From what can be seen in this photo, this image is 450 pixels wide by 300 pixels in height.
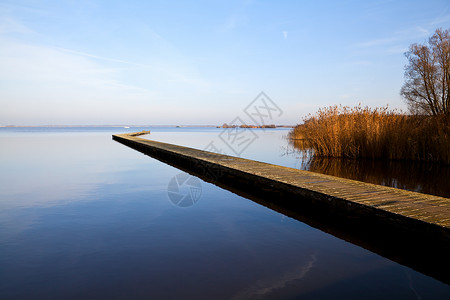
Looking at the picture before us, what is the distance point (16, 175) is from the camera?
8484 mm

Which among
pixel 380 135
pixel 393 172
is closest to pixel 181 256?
pixel 393 172

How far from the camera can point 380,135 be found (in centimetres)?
898

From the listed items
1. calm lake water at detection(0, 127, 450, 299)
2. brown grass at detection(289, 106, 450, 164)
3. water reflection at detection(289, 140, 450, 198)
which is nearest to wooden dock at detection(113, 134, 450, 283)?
calm lake water at detection(0, 127, 450, 299)

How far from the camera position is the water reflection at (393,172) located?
6.07 m

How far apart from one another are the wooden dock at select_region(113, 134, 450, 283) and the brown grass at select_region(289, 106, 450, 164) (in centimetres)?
440

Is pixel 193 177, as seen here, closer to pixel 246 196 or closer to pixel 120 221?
pixel 246 196

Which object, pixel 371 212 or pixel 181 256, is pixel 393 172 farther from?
pixel 181 256

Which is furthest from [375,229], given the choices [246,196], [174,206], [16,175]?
[16,175]

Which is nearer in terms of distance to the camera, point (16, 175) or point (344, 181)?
point (344, 181)

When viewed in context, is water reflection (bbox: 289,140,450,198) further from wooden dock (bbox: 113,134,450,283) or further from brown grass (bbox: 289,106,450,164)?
wooden dock (bbox: 113,134,450,283)

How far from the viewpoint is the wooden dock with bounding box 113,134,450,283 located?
2.66 m

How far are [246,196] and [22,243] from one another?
11.4ft

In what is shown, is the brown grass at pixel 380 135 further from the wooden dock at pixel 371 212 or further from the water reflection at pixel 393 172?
the wooden dock at pixel 371 212

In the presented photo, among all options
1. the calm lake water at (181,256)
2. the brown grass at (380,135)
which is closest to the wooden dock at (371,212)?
the calm lake water at (181,256)
